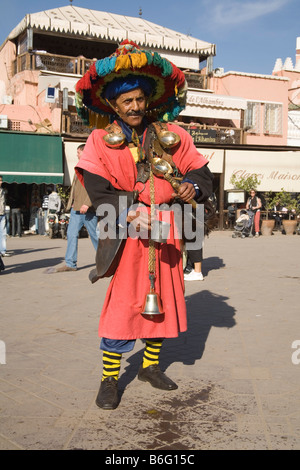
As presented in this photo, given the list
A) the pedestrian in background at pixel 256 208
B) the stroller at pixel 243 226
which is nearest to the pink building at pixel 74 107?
the pedestrian in background at pixel 256 208

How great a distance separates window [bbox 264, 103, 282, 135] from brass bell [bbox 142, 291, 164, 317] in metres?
25.6

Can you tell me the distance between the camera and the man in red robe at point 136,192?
316 cm

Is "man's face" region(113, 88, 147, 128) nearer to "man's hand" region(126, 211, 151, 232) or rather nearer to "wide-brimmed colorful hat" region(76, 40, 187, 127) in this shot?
"wide-brimmed colorful hat" region(76, 40, 187, 127)

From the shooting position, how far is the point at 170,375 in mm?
3756

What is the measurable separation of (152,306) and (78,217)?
570 cm

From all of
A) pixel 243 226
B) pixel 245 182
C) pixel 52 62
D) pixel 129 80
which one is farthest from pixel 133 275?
pixel 52 62

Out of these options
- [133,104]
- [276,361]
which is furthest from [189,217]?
[276,361]

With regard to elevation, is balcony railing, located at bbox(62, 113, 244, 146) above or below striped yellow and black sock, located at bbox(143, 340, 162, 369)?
above

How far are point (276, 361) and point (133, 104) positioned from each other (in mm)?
2307

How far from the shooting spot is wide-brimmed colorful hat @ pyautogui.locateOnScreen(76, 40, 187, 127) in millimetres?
3170

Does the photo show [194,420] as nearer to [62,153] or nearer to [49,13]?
[62,153]

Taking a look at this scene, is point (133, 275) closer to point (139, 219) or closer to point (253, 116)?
point (139, 219)

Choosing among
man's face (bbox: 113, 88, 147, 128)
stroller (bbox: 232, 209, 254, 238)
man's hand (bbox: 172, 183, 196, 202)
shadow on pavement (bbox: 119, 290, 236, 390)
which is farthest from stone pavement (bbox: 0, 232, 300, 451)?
stroller (bbox: 232, 209, 254, 238)

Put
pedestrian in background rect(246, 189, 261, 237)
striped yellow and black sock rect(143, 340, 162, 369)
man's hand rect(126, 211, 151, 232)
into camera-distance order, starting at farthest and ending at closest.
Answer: pedestrian in background rect(246, 189, 261, 237)
striped yellow and black sock rect(143, 340, 162, 369)
man's hand rect(126, 211, 151, 232)
